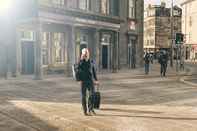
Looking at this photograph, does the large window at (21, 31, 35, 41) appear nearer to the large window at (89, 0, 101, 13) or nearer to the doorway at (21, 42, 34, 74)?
the doorway at (21, 42, 34, 74)

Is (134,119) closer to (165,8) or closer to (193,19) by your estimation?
(193,19)

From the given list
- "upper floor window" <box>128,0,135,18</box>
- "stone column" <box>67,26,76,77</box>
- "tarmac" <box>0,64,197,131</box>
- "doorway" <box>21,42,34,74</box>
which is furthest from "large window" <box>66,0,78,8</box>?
"tarmac" <box>0,64,197,131</box>

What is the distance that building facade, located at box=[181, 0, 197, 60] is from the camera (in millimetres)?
78438

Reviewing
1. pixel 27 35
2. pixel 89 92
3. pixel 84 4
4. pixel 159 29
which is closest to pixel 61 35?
pixel 27 35

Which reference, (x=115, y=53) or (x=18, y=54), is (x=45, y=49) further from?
(x=115, y=53)

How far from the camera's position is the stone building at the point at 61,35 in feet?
72.0

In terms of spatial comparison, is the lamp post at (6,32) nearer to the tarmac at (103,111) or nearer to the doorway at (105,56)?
the tarmac at (103,111)

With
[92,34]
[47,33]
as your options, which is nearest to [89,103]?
[47,33]

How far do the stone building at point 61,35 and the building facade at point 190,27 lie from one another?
159 feet

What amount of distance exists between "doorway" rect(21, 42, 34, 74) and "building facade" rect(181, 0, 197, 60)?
2278 inches

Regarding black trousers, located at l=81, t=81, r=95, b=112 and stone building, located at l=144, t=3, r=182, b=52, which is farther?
stone building, located at l=144, t=3, r=182, b=52

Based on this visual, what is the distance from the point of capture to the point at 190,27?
8094 cm

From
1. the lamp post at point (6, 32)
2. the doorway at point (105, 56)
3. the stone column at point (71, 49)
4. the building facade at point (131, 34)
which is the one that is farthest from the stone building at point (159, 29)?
the lamp post at point (6, 32)

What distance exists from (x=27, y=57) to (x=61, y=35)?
11.7 ft
